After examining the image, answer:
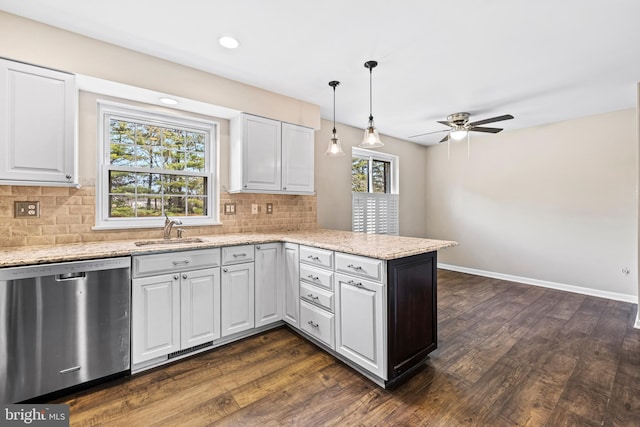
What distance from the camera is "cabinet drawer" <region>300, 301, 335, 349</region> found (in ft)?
7.60

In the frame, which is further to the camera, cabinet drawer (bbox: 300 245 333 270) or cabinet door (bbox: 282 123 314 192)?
cabinet door (bbox: 282 123 314 192)

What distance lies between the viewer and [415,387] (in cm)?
198

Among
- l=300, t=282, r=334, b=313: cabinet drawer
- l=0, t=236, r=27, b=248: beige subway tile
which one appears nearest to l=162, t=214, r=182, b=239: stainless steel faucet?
l=0, t=236, r=27, b=248: beige subway tile

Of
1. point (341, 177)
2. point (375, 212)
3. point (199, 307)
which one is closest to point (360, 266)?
point (199, 307)

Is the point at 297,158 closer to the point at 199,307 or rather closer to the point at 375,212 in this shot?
the point at 199,307

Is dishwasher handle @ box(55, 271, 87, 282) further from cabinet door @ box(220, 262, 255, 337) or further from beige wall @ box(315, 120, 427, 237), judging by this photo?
beige wall @ box(315, 120, 427, 237)

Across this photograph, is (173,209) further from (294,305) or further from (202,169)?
(294,305)

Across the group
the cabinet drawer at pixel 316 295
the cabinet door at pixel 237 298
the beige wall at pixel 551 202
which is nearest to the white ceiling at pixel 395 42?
the beige wall at pixel 551 202

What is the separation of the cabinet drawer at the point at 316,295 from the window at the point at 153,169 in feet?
4.28

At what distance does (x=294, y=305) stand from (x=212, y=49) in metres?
2.41

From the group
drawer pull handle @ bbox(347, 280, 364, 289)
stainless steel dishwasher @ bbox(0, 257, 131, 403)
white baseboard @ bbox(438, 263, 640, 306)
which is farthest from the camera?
white baseboard @ bbox(438, 263, 640, 306)

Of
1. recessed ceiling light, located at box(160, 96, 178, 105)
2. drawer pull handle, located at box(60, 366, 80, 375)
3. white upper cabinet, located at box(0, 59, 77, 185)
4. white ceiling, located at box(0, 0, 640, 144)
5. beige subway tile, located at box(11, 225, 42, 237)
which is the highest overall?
white ceiling, located at box(0, 0, 640, 144)

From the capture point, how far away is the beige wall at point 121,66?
1978 mm

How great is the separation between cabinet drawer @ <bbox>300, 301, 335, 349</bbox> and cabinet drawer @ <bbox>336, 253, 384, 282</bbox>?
1.48 feet
